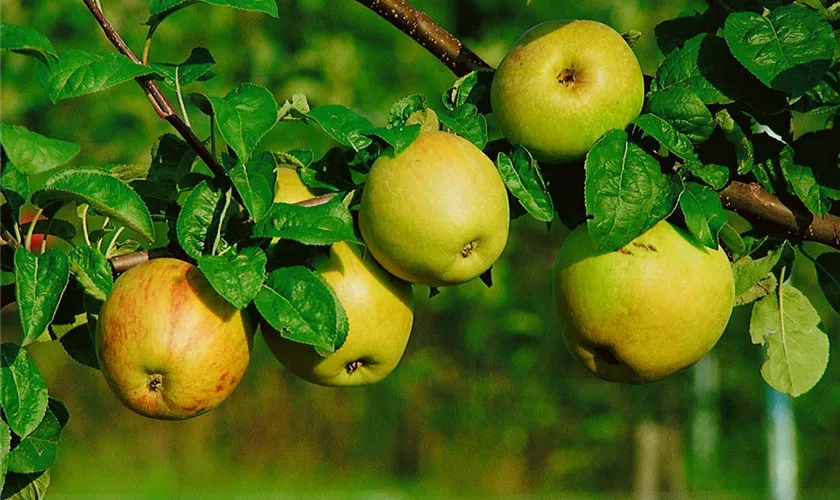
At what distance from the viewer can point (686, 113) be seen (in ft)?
4.06

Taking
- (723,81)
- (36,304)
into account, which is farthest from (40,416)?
(723,81)

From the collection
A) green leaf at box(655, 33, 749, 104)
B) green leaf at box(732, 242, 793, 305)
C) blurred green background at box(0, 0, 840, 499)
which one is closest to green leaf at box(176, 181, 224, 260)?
green leaf at box(655, 33, 749, 104)

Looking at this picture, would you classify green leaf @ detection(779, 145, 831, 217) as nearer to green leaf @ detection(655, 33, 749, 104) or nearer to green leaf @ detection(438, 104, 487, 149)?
green leaf @ detection(655, 33, 749, 104)

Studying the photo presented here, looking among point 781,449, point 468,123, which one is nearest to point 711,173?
point 468,123

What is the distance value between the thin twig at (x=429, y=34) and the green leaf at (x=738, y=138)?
0.31 meters

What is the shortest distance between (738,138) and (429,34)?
414mm

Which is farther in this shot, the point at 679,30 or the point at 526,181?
the point at 679,30

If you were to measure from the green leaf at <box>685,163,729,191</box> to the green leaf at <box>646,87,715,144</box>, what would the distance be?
3cm

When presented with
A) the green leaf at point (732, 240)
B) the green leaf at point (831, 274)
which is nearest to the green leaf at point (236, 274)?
the green leaf at point (732, 240)

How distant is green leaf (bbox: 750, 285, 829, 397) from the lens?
56.9 inches

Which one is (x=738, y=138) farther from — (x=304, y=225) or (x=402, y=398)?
(x=402, y=398)

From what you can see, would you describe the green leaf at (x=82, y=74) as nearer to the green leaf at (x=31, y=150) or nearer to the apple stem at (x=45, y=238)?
the green leaf at (x=31, y=150)

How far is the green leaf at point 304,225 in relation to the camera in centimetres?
111

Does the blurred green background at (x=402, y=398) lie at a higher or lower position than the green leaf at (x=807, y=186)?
lower
